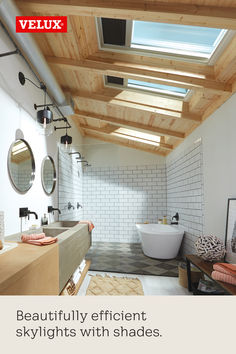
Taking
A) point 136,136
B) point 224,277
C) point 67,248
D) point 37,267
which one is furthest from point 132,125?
point 37,267

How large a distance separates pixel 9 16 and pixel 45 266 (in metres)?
2.11

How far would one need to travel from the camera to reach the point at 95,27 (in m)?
2.18

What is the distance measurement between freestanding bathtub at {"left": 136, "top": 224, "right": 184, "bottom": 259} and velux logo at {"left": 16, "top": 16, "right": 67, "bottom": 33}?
3378 millimetres

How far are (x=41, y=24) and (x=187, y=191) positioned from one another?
3.40 metres

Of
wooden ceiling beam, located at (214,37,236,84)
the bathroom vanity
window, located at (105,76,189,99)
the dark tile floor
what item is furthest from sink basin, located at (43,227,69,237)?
wooden ceiling beam, located at (214,37,236,84)

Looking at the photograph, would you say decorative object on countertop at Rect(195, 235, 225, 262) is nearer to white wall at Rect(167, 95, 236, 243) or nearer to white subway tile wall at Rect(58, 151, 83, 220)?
white wall at Rect(167, 95, 236, 243)

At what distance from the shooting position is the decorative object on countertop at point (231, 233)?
93.0 inches

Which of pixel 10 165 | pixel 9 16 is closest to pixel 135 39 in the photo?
pixel 9 16

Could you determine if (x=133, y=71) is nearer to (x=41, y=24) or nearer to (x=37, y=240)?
(x=41, y=24)

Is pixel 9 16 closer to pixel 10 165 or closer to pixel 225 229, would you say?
pixel 10 165

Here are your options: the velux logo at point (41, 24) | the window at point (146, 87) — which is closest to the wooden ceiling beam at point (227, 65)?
the window at point (146, 87)

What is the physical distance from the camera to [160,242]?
4133mm

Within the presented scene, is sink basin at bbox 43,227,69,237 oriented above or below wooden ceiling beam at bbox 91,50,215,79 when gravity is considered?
below

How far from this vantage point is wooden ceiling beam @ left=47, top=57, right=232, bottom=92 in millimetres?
2473
